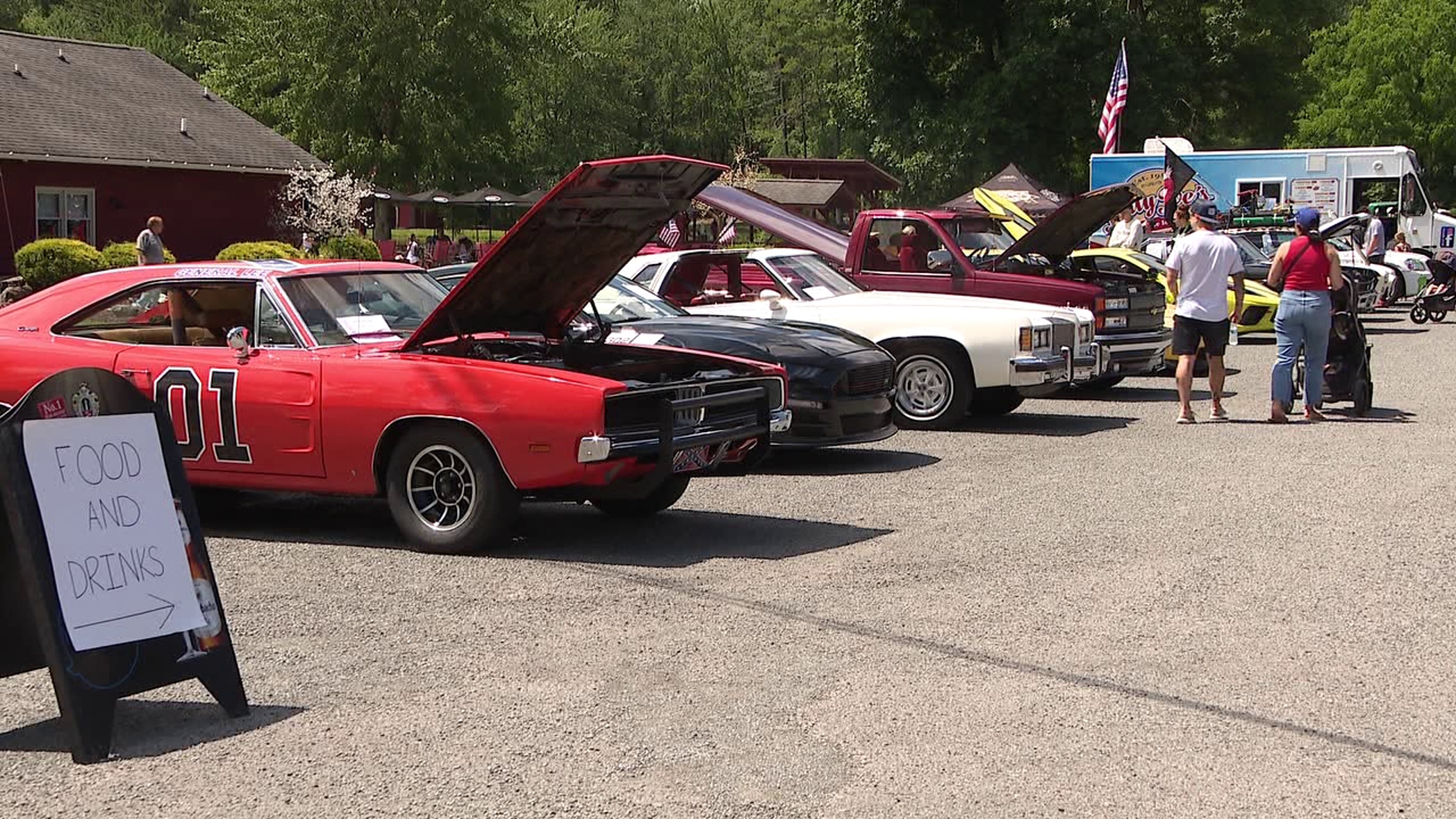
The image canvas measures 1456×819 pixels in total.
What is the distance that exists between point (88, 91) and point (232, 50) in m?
19.6

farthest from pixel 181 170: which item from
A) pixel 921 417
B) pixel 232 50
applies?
pixel 921 417

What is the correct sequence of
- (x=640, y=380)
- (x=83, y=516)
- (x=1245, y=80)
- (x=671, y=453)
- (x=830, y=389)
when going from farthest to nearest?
(x=1245, y=80) → (x=830, y=389) → (x=640, y=380) → (x=671, y=453) → (x=83, y=516)

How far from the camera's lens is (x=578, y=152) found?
83.5 metres

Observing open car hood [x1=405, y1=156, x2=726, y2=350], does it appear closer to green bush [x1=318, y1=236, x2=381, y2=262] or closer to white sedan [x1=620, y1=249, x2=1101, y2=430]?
white sedan [x1=620, y1=249, x2=1101, y2=430]

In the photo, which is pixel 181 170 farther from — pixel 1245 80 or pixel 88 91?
pixel 1245 80

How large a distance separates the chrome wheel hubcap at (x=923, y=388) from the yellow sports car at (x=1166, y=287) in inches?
124

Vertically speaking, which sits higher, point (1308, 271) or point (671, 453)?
point (1308, 271)

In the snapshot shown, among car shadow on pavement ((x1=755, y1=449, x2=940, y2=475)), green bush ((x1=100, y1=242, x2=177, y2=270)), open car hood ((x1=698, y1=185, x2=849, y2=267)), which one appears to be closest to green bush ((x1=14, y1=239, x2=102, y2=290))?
green bush ((x1=100, y1=242, x2=177, y2=270))

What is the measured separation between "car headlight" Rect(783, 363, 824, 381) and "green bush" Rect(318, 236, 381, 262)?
77.0 ft

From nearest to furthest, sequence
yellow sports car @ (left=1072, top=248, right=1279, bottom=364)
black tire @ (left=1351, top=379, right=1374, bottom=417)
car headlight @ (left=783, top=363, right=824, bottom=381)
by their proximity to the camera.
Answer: car headlight @ (left=783, top=363, right=824, bottom=381)
black tire @ (left=1351, top=379, right=1374, bottom=417)
yellow sports car @ (left=1072, top=248, right=1279, bottom=364)

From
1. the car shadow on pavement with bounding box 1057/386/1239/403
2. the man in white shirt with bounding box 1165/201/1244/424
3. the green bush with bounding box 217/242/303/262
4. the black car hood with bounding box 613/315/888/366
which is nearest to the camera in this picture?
the black car hood with bounding box 613/315/888/366

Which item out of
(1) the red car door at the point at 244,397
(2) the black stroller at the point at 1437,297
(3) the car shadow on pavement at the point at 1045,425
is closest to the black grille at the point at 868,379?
(3) the car shadow on pavement at the point at 1045,425

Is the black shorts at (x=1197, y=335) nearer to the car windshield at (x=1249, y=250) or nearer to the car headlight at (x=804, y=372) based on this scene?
the car headlight at (x=804, y=372)

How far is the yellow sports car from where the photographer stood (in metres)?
18.8
